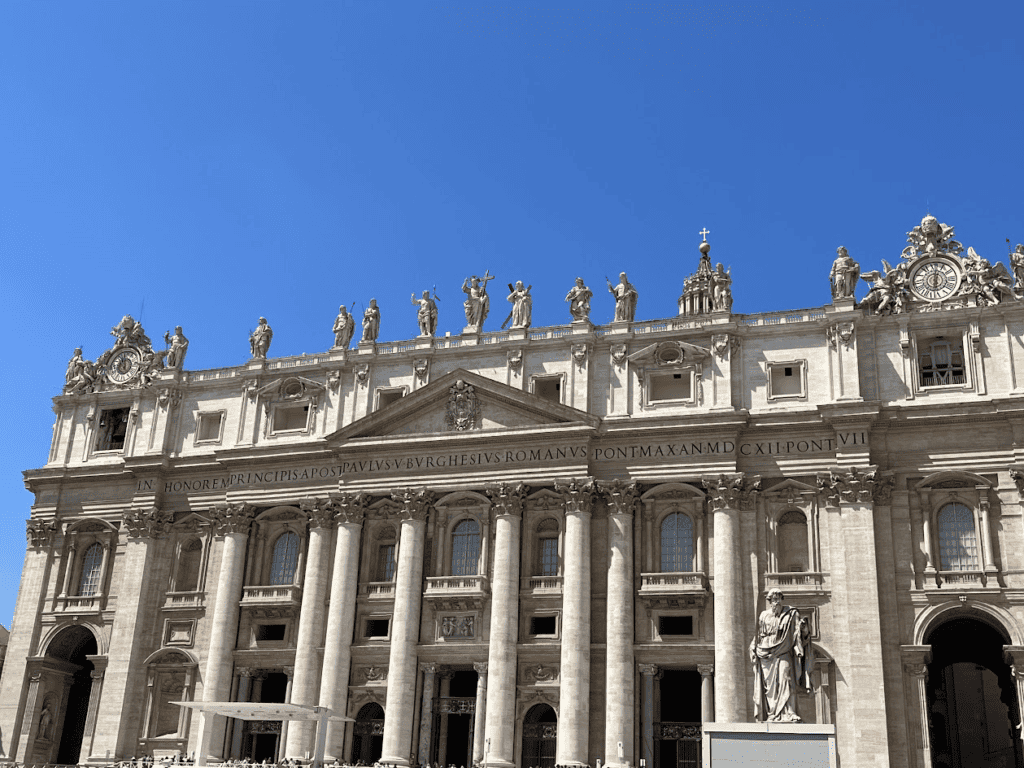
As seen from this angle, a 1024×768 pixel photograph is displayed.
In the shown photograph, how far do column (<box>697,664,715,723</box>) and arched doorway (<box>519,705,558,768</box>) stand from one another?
5.86 meters

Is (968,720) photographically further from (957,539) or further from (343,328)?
(343,328)

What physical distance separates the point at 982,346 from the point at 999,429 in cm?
336

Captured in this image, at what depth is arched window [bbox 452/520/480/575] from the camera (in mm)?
45375

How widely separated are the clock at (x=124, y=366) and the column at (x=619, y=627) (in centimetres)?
2597

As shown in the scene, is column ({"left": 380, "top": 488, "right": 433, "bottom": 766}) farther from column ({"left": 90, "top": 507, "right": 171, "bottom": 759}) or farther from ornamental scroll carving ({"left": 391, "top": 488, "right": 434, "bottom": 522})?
column ({"left": 90, "top": 507, "right": 171, "bottom": 759})

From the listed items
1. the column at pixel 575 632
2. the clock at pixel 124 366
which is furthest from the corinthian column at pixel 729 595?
the clock at pixel 124 366

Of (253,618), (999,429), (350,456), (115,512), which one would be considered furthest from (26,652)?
(999,429)

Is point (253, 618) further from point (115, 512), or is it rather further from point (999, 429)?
point (999, 429)

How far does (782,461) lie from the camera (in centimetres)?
4253

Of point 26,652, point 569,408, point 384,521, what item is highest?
point 569,408

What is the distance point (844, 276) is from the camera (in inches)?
1732

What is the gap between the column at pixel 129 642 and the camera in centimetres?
4728

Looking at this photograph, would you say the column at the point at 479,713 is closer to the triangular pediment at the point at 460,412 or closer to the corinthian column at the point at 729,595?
the corinthian column at the point at 729,595

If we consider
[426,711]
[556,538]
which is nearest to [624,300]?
[556,538]
